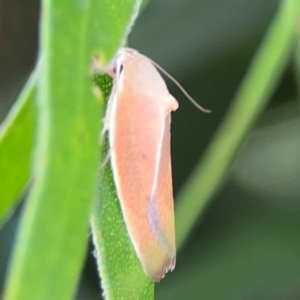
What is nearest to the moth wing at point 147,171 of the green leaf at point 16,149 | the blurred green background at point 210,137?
the green leaf at point 16,149

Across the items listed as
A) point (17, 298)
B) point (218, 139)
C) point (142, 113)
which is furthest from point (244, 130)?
point (17, 298)

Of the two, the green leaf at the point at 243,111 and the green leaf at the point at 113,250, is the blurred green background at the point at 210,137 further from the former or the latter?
the green leaf at the point at 113,250

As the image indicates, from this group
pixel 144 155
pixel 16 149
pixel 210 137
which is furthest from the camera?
pixel 210 137

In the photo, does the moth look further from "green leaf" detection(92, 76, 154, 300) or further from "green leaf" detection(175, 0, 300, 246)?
"green leaf" detection(175, 0, 300, 246)

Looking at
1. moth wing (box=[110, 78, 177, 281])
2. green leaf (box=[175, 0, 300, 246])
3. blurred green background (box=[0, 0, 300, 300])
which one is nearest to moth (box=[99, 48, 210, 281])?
moth wing (box=[110, 78, 177, 281])

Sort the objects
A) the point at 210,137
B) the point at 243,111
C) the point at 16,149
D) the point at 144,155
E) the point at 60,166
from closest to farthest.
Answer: the point at 60,166
the point at 16,149
the point at 144,155
the point at 243,111
the point at 210,137

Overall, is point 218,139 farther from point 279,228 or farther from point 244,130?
point 279,228

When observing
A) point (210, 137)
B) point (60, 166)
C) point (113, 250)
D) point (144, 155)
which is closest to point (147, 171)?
point (144, 155)

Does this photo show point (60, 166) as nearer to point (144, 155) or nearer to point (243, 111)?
point (144, 155)
